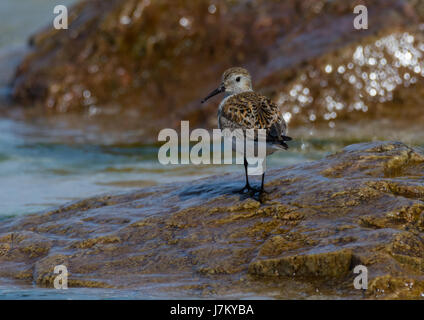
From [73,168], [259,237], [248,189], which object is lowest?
[259,237]

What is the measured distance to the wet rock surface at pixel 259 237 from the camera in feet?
16.4

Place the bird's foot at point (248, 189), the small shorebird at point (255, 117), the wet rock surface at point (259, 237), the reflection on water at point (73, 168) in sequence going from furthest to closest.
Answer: the reflection on water at point (73, 168) → the bird's foot at point (248, 189) → the small shorebird at point (255, 117) → the wet rock surface at point (259, 237)

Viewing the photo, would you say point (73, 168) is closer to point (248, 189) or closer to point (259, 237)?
point (248, 189)

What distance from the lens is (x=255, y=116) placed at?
6125mm

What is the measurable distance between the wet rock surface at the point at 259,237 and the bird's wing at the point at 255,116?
1.84ft

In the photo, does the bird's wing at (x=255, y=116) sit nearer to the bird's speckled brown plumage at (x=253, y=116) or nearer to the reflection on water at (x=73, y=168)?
the bird's speckled brown plumage at (x=253, y=116)

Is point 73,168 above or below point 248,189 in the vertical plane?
above

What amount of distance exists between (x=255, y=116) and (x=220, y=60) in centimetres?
816
